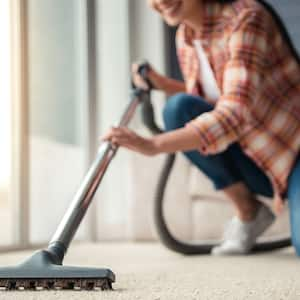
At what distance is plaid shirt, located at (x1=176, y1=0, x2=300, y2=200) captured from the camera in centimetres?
134

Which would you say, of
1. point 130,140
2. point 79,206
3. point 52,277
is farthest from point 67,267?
point 130,140

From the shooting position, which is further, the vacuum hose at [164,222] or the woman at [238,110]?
the vacuum hose at [164,222]

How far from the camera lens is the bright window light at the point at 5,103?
1.91 metres

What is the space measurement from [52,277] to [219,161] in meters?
0.77

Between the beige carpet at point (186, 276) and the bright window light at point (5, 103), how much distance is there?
0.32 metres

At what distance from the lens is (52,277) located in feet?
2.79

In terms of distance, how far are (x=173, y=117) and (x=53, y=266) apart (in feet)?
2.26

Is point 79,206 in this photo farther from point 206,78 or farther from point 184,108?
point 206,78

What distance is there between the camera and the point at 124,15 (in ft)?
7.94

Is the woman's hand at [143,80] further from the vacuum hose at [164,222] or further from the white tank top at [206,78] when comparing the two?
the white tank top at [206,78]

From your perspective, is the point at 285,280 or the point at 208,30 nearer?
the point at 285,280

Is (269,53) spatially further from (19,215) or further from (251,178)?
(19,215)

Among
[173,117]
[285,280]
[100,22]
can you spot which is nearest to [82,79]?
[100,22]

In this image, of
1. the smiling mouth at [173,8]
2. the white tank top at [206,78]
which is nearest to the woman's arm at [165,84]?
the white tank top at [206,78]
